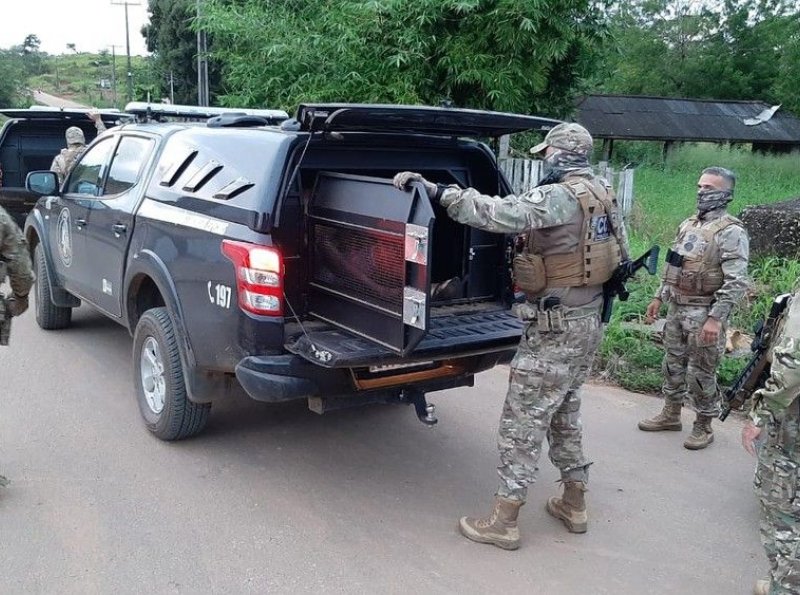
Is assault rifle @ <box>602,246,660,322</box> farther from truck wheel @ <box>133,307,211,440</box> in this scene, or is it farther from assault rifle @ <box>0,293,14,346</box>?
assault rifle @ <box>0,293,14,346</box>

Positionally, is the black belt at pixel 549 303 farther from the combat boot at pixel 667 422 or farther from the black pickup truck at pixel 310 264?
the combat boot at pixel 667 422

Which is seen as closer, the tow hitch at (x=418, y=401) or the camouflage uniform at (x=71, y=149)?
the tow hitch at (x=418, y=401)

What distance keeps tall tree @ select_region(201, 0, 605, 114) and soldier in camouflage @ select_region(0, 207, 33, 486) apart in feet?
23.9

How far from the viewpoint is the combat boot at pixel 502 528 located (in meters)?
3.45

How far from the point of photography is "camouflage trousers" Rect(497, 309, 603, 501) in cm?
343

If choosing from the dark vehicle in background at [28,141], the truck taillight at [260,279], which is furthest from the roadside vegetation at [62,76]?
the truck taillight at [260,279]

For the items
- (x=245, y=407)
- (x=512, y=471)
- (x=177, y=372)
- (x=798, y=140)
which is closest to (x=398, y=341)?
(x=512, y=471)

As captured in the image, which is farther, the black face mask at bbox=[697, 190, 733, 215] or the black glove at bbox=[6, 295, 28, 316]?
the black face mask at bbox=[697, 190, 733, 215]

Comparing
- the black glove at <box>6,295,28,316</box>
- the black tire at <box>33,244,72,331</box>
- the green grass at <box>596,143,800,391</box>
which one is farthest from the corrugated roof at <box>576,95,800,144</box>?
Answer: the black glove at <box>6,295,28,316</box>

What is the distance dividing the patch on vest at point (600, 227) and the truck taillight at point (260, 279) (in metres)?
1.44

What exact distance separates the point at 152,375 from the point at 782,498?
3.35m

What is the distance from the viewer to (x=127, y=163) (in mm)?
5133

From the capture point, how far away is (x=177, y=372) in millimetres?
4164

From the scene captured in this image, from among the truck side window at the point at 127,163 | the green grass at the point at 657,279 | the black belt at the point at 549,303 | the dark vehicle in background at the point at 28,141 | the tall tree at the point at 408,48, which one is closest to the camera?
the black belt at the point at 549,303
